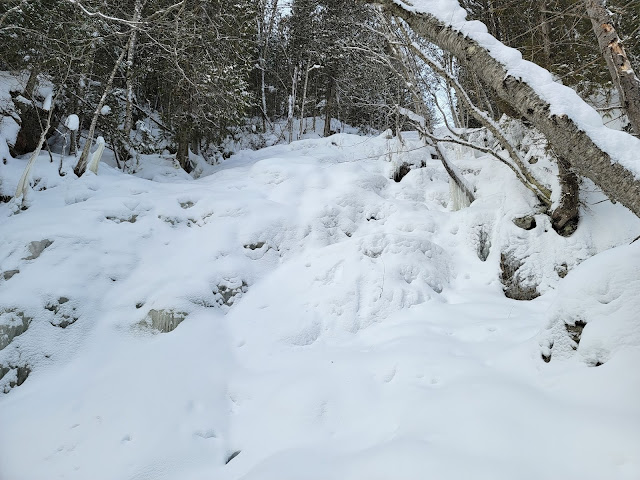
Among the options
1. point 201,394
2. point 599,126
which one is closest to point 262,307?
point 201,394

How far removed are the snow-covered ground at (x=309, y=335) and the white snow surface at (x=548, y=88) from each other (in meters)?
1.43

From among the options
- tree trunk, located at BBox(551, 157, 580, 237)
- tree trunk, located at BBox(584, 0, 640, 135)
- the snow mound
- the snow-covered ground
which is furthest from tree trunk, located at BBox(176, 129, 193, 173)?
the snow mound

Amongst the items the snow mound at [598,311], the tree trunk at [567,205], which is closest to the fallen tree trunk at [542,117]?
the snow mound at [598,311]

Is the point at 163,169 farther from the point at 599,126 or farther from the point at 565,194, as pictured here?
the point at 599,126

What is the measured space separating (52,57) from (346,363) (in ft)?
32.8

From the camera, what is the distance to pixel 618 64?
7.89 feet

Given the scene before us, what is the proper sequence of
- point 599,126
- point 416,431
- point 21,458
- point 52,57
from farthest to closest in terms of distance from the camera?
1. point 52,57
2. point 21,458
3. point 416,431
4. point 599,126

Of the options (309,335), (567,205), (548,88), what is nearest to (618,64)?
(548,88)

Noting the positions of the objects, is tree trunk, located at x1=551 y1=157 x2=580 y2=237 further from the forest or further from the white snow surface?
the white snow surface

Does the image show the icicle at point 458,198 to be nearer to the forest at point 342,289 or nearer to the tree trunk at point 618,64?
the forest at point 342,289

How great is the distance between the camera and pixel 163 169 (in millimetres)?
10602

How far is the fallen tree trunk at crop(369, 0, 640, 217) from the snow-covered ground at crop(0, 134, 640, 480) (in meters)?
1.33

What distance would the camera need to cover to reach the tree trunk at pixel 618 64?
2.34 meters

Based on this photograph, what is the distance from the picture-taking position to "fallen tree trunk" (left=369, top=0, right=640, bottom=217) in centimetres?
154
